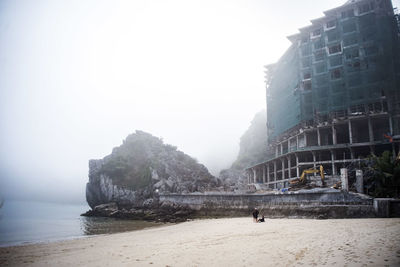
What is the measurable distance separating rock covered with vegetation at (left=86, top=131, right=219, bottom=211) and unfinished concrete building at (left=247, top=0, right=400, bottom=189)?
28.4 metres

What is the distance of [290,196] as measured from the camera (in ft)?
92.4

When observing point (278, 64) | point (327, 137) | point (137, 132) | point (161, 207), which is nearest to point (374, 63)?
point (327, 137)

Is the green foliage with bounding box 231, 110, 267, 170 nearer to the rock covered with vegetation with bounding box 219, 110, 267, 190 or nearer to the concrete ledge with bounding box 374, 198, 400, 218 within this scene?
the rock covered with vegetation with bounding box 219, 110, 267, 190

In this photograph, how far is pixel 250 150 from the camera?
122312 mm

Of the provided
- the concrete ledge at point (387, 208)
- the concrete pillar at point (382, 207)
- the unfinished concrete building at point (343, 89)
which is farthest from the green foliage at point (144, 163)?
the concrete ledge at point (387, 208)

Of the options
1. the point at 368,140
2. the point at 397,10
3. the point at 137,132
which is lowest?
the point at 368,140

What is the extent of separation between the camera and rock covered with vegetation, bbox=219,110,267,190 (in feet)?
341

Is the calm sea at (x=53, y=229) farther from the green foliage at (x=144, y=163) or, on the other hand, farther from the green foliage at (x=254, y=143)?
the green foliage at (x=254, y=143)

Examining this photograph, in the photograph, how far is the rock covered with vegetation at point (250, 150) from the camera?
10388 cm

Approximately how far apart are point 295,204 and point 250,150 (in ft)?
316

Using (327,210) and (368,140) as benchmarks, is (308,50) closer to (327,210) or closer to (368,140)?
(368,140)

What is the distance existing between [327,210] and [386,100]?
34.6 metres

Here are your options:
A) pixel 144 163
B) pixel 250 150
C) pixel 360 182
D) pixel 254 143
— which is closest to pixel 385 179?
pixel 360 182

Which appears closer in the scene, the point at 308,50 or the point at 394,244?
the point at 394,244
